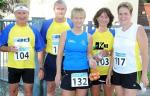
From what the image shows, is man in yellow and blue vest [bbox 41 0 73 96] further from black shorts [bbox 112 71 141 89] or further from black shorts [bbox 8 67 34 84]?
black shorts [bbox 112 71 141 89]

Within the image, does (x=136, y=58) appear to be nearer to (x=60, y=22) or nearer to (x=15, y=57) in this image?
(x=60, y=22)

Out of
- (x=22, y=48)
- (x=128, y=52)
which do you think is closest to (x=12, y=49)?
(x=22, y=48)

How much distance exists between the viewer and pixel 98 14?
619cm

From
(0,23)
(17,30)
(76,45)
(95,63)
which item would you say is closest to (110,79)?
(95,63)

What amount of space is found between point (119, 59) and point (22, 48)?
61.1 inches

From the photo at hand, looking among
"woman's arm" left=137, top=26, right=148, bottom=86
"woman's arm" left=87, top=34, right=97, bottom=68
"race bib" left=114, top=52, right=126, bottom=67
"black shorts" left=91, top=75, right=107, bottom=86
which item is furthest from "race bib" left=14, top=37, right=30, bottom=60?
"woman's arm" left=137, top=26, right=148, bottom=86

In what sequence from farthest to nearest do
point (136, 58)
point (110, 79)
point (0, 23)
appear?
point (0, 23), point (110, 79), point (136, 58)

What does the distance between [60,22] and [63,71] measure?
Answer: 933 mm

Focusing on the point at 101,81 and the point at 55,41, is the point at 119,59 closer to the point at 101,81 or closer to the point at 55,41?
the point at 101,81

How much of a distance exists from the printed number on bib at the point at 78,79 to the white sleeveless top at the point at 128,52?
53cm

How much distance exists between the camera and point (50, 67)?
649 centimetres

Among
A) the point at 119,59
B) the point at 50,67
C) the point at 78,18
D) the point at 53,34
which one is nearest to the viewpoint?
the point at 78,18

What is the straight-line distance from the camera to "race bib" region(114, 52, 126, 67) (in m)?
5.75

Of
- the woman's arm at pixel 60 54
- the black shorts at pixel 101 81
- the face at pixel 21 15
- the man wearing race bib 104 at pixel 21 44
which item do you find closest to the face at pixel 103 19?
the woman's arm at pixel 60 54
